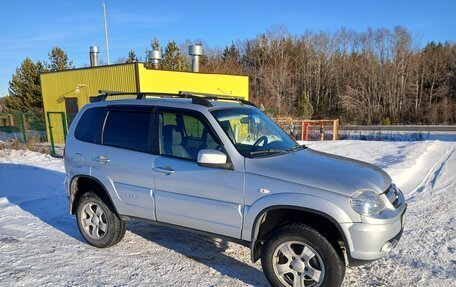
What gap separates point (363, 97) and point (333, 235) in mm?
51163

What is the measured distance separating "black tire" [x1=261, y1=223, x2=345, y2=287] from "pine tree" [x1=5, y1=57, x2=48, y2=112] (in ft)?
127

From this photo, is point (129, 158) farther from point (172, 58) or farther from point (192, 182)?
point (172, 58)

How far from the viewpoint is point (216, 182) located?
11.5ft

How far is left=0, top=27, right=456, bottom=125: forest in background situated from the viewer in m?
42.3

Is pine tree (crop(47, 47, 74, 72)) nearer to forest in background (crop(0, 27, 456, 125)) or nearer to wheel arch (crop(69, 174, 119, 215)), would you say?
forest in background (crop(0, 27, 456, 125))

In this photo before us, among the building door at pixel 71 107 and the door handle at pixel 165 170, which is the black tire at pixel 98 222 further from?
Answer: the building door at pixel 71 107

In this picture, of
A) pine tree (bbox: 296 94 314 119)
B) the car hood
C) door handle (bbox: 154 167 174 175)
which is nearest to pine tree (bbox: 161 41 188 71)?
pine tree (bbox: 296 94 314 119)

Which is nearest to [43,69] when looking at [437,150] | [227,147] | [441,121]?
[437,150]

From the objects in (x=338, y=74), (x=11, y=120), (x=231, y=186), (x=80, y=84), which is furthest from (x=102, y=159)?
(x=338, y=74)

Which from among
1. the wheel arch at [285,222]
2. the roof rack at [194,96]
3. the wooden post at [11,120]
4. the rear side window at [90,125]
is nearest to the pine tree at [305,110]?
the wooden post at [11,120]

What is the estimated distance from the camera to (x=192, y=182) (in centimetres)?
363

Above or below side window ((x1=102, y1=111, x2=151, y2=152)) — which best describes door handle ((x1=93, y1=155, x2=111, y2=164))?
below

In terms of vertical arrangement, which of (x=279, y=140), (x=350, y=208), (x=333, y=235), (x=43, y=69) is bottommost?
(x=333, y=235)

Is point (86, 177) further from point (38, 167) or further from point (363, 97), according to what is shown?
point (363, 97)
